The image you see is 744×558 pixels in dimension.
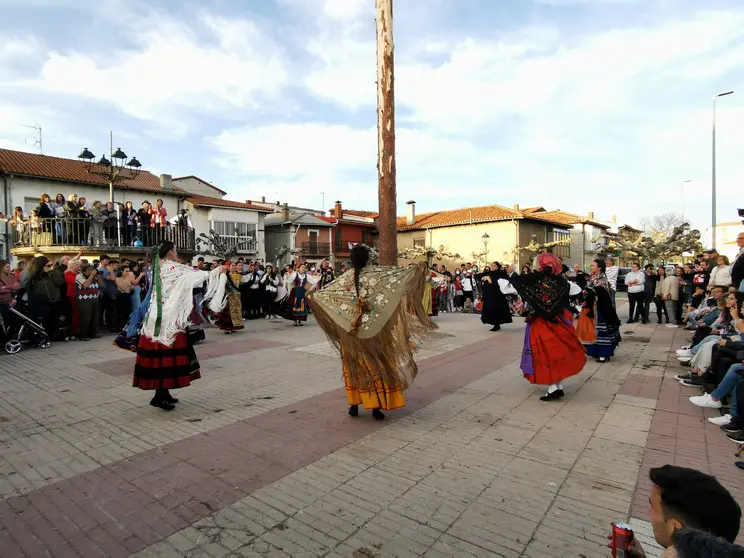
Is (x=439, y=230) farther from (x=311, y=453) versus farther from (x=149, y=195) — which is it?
(x=311, y=453)

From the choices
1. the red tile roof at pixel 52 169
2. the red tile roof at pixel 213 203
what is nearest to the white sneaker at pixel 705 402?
the red tile roof at pixel 52 169

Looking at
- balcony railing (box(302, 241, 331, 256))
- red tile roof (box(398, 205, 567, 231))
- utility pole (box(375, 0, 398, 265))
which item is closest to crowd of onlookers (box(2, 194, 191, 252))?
utility pole (box(375, 0, 398, 265))

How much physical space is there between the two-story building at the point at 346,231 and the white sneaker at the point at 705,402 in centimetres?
3717

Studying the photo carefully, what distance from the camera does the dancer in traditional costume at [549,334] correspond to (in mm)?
5621

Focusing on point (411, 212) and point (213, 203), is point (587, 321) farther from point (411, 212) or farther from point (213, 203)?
point (411, 212)

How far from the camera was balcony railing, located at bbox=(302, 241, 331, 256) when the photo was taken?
133 ft

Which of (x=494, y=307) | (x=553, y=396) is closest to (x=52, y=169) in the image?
(x=494, y=307)

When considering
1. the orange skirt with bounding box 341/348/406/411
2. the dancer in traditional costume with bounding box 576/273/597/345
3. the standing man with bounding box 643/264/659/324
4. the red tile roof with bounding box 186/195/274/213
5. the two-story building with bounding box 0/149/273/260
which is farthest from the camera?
the red tile roof with bounding box 186/195/274/213

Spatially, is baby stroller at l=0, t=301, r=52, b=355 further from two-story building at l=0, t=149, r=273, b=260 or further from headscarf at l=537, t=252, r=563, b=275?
headscarf at l=537, t=252, r=563, b=275

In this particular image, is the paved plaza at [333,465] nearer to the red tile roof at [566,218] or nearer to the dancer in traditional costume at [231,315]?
the dancer in traditional costume at [231,315]

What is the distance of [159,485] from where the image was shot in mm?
3473

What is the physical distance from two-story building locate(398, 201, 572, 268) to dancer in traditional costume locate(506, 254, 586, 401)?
30162mm

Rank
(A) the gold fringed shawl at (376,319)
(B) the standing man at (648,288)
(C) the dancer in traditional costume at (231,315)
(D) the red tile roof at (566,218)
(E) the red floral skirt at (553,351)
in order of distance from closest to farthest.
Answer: (A) the gold fringed shawl at (376,319) → (E) the red floral skirt at (553,351) → (C) the dancer in traditional costume at (231,315) → (B) the standing man at (648,288) → (D) the red tile roof at (566,218)

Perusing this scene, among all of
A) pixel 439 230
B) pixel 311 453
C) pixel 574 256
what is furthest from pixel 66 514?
pixel 574 256
